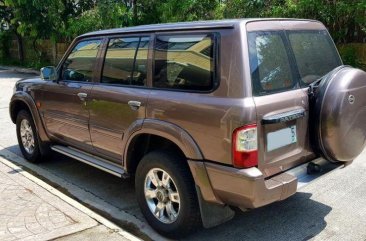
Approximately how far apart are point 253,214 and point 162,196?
1.00 m

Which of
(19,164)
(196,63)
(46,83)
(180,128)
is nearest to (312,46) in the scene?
Result: (196,63)

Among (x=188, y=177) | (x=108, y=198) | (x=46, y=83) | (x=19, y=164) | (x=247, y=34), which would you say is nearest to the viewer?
(x=247, y=34)

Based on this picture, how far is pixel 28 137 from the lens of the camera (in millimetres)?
5902

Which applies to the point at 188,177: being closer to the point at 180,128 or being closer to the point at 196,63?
the point at 180,128

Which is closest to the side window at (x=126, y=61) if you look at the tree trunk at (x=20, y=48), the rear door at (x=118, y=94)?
the rear door at (x=118, y=94)

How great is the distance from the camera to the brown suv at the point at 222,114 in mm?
3152

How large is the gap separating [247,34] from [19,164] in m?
3.99

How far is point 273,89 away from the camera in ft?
11.0

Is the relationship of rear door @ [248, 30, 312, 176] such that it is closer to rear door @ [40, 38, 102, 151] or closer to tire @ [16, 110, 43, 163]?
rear door @ [40, 38, 102, 151]

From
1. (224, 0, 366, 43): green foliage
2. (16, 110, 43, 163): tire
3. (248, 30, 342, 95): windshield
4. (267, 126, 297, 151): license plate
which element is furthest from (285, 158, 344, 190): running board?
(224, 0, 366, 43): green foliage

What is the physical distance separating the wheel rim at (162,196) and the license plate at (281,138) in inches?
35.0

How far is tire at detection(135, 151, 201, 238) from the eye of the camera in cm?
349

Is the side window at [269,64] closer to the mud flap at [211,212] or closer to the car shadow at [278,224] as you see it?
the mud flap at [211,212]

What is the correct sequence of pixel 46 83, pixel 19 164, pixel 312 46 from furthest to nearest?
pixel 19 164, pixel 46 83, pixel 312 46
